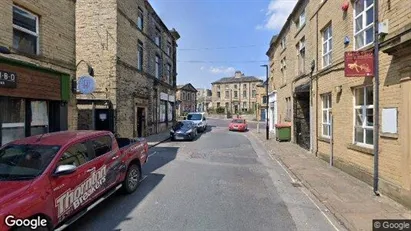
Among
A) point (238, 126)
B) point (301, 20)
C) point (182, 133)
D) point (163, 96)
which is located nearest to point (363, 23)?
point (301, 20)

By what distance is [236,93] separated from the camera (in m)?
84.2

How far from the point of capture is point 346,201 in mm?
6508

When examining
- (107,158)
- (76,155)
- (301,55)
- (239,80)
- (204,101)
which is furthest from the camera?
(204,101)

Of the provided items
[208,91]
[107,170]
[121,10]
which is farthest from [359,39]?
[208,91]

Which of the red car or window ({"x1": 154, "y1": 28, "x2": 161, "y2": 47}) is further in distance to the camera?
the red car

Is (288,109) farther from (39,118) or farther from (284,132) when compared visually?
(39,118)

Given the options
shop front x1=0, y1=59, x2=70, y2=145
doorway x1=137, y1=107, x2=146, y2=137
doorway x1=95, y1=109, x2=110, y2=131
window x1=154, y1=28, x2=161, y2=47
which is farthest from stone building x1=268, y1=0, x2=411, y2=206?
window x1=154, y1=28, x2=161, y2=47

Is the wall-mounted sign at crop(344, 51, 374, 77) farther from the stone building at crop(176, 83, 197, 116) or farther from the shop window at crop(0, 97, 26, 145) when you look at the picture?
the stone building at crop(176, 83, 197, 116)

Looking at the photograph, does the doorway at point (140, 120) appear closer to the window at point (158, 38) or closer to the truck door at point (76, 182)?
the window at point (158, 38)

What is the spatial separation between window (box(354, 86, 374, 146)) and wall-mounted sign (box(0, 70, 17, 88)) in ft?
33.7

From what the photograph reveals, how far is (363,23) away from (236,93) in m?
75.6

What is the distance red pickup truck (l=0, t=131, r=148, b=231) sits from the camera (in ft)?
12.3

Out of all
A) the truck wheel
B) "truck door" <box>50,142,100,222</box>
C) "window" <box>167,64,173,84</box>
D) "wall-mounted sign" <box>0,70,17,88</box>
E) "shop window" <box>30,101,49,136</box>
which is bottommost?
the truck wheel

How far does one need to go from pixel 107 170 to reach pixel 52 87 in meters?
5.41
